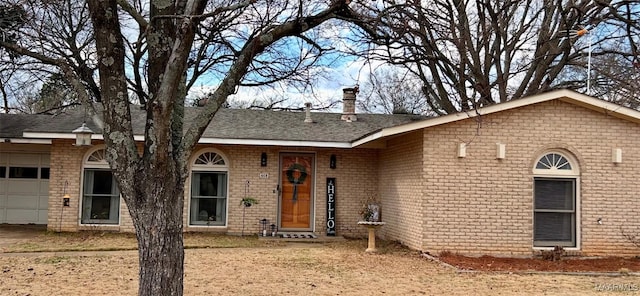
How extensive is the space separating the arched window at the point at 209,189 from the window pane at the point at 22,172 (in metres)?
5.30

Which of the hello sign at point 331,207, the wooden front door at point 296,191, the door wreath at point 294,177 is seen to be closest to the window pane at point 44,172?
the wooden front door at point 296,191

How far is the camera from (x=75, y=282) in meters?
7.50

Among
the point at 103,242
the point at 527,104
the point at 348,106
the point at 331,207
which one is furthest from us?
the point at 348,106

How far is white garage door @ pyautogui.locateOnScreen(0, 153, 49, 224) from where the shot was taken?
51.1ft

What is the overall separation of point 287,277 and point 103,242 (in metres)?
5.54

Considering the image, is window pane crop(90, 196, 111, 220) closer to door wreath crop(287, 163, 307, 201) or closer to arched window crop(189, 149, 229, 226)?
arched window crop(189, 149, 229, 226)

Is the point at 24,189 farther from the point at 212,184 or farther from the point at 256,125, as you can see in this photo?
the point at 256,125

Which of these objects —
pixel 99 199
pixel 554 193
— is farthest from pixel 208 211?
pixel 554 193

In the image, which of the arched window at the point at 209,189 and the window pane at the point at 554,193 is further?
the arched window at the point at 209,189

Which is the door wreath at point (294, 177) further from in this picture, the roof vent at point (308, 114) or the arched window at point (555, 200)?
the arched window at point (555, 200)

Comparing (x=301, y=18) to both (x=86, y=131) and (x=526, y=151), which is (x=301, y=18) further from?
(x=86, y=131)

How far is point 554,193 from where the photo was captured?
434 inches

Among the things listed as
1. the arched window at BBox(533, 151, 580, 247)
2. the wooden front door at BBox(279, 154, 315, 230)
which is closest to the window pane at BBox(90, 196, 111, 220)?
the wooden front door at BBox(279, 154, 315, 230)

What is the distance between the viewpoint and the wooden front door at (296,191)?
14.1 meters
